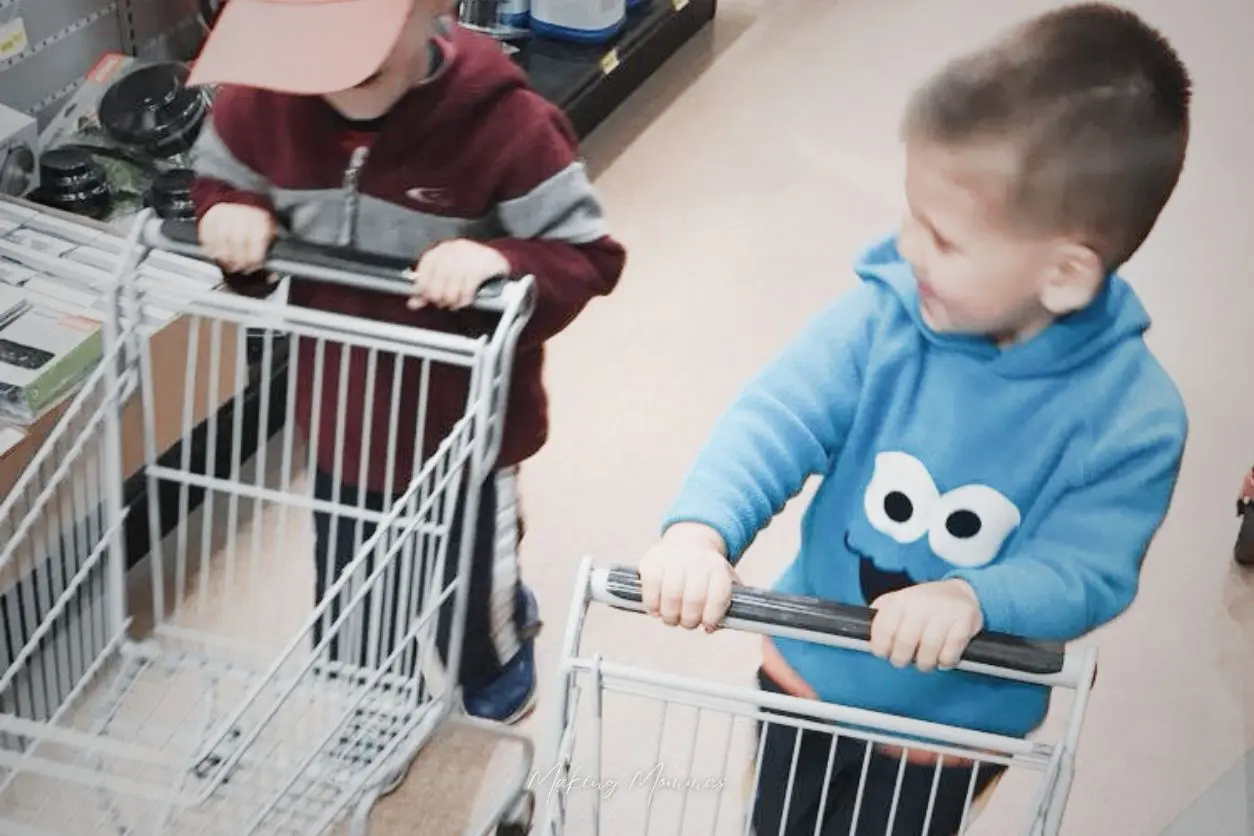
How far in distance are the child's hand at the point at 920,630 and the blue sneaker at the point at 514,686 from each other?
3.15ft

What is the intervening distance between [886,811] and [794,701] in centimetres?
35

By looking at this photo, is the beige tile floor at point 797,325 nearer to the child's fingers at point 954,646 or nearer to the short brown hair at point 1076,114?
the child's fingers at point 954,646

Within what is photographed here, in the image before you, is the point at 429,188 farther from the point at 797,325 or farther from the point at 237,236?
the point at 797,325

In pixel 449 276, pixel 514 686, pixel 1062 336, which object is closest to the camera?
pixel 1062 336

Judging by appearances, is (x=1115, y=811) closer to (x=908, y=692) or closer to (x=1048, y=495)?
(x=908, y=692)

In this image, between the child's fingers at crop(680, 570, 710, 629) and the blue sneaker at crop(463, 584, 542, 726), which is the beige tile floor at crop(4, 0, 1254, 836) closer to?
the blue sneaker at crop(463, 584, 542, 726)

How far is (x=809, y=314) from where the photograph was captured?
9.62 feet

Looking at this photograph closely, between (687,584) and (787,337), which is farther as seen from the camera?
(787,337)

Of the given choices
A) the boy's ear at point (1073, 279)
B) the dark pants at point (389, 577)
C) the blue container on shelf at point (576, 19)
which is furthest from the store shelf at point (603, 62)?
the boy's ear at point (1073, 279)

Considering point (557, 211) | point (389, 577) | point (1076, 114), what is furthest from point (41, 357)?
point (1076, 114)

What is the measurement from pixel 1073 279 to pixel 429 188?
667 mm

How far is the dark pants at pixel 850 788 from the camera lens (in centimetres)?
128

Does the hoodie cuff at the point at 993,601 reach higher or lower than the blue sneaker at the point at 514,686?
higher

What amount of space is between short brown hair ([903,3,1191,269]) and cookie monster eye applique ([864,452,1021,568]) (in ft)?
0.80
